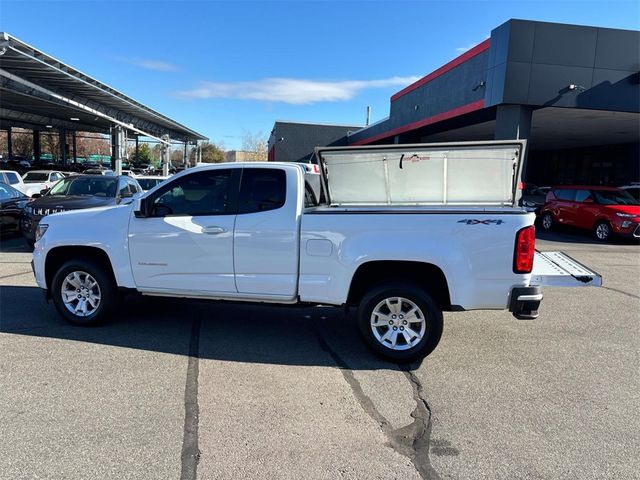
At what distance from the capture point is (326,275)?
4.65m

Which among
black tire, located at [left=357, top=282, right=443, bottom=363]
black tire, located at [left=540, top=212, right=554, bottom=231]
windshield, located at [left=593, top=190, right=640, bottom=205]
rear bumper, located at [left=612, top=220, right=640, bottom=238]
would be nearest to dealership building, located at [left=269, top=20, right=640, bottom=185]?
windshield, located at [left=593, top=190, right=640, bottom=205]

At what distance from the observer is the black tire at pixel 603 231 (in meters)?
14.5

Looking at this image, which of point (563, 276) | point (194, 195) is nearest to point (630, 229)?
point (563, 276)

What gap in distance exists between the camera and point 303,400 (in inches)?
150

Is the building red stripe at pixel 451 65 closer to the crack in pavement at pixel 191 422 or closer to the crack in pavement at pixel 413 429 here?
the crack in pavement at pixel 413 429

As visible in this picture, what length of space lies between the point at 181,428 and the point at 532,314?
327 centimetres

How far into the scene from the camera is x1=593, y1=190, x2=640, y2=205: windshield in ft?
48.9

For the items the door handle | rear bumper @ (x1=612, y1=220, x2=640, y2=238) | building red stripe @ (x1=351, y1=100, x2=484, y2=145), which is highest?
building red stripe @ (x1=351, y1=100, x2=484, y2=145)

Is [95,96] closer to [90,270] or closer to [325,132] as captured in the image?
[325,132]

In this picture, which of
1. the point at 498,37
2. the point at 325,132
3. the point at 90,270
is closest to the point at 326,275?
the point at 90,270

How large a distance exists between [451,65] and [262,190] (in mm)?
16284

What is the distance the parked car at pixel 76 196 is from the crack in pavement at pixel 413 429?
25.9ft

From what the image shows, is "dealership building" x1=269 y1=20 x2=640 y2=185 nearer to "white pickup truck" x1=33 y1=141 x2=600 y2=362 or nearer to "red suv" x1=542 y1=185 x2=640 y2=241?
"red suv" x1=542 y1=185 x2=640 y2=241

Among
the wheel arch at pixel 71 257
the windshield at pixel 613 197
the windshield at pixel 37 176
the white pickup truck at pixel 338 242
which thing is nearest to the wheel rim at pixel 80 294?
the white pickup truck at pixel 338 242
